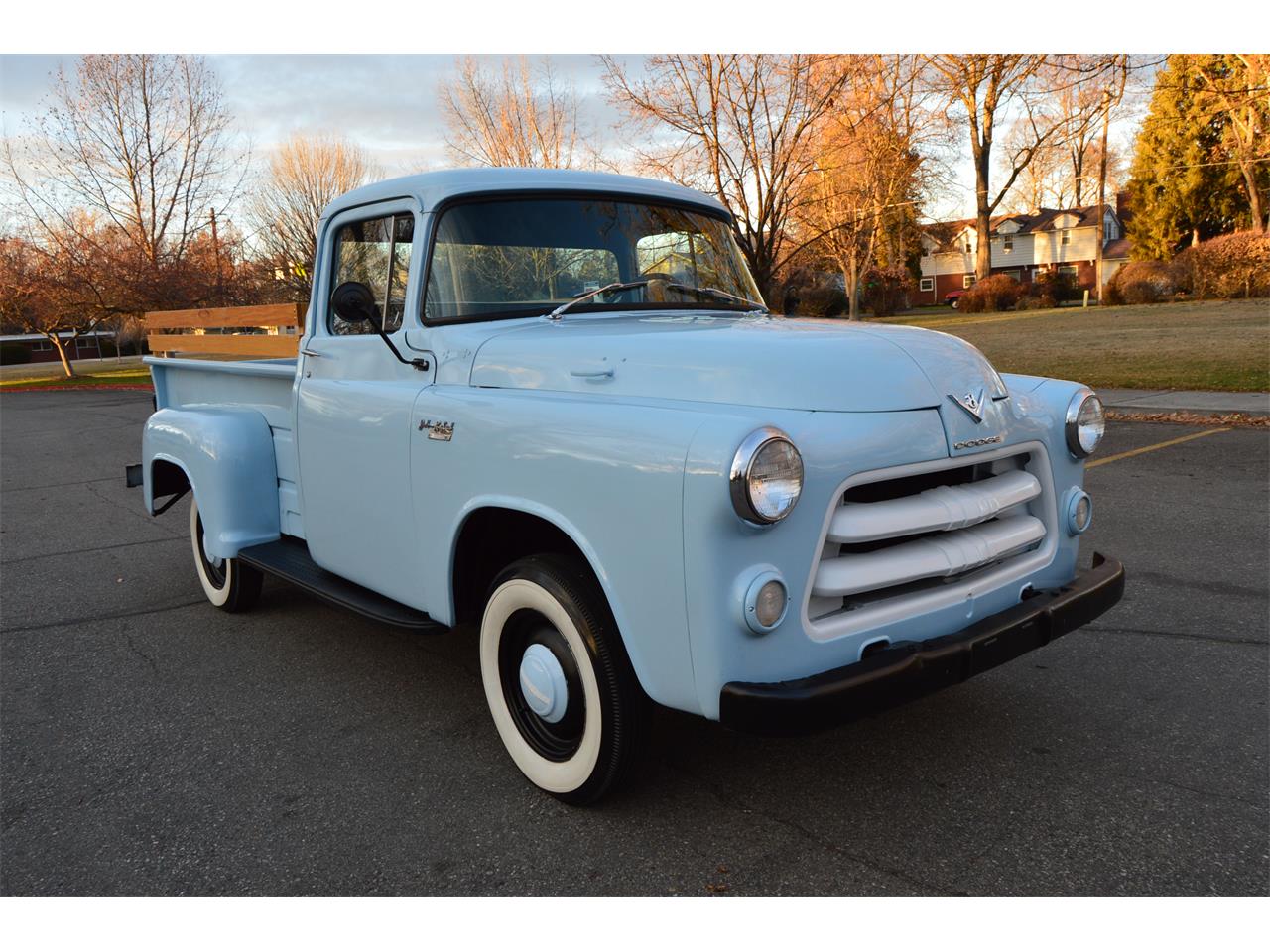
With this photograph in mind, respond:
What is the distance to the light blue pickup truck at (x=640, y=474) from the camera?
2361 mm

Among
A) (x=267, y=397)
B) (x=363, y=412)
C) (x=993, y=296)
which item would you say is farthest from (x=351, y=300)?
(x=993, y=296)

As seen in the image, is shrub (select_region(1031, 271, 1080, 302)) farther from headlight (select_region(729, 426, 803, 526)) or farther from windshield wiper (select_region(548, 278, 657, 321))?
headlight (select_region(729, 426, 803, 526))

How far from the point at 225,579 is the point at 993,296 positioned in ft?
121

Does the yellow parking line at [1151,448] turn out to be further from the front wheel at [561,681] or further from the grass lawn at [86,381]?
the grass lawn at [86,381]

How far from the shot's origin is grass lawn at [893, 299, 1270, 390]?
44.2ft

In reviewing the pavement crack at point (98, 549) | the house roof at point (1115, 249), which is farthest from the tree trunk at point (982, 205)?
the pavement crack at point (98, 549)

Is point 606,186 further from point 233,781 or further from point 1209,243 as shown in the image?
point 1209,243

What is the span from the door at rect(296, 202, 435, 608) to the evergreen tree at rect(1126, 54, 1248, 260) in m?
37.8

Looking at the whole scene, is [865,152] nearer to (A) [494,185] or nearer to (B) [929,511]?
(A) [494,185]

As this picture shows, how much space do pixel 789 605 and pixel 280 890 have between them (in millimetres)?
1560

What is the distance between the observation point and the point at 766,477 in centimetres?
228

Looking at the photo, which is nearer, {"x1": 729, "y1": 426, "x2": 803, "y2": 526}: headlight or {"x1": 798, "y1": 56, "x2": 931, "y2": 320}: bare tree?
{"x1": 729, "y1": 426, "x2": 803, "y2": 526}: headlight

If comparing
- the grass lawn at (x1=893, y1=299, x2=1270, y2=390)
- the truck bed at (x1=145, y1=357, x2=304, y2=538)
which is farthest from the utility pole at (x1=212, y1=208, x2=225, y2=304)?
the truck bed at (x1=145, y1=357, x2=304, y2=538)
